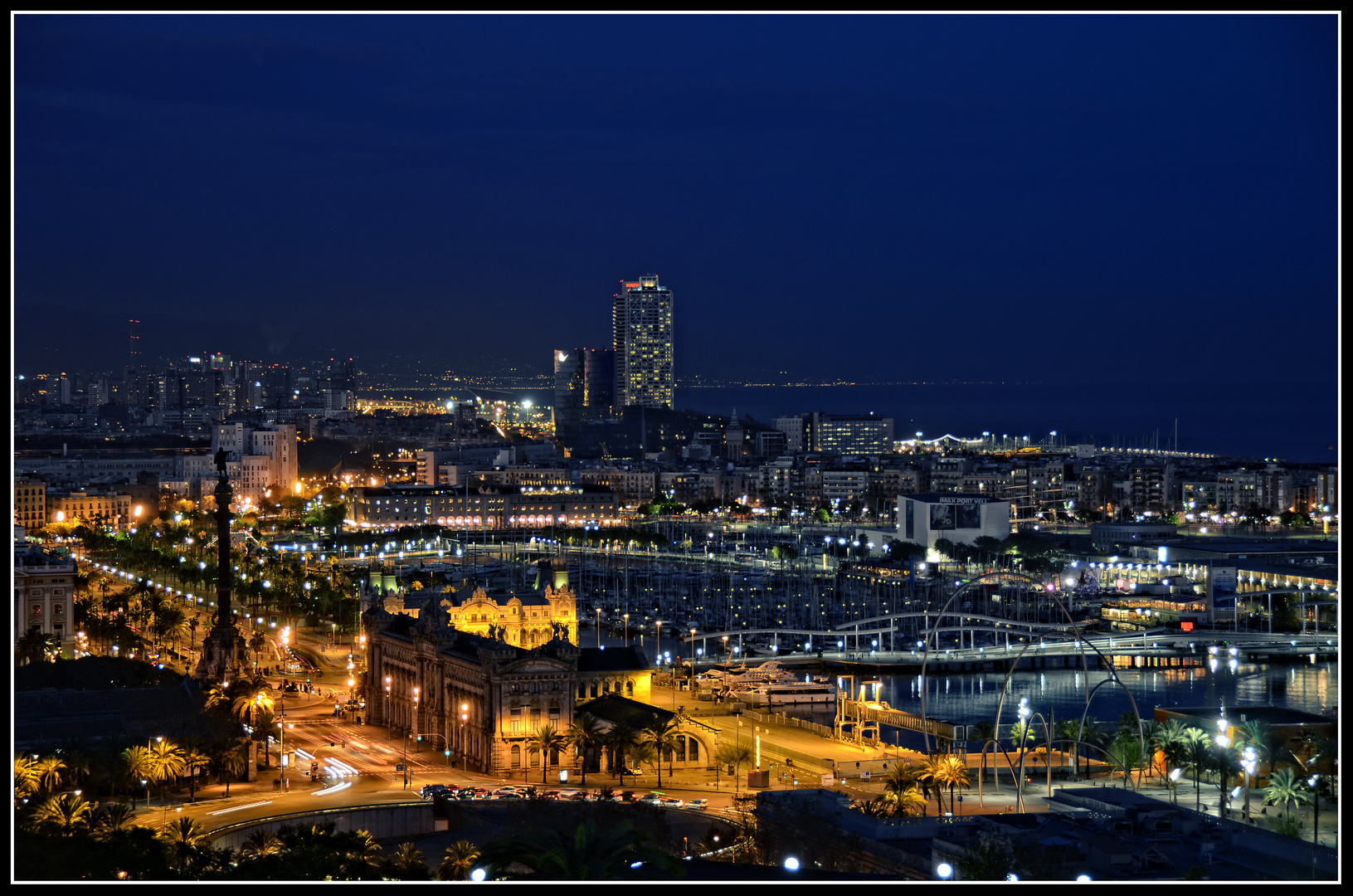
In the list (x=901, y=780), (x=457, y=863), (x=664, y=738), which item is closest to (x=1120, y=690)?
(x=664, y=738)

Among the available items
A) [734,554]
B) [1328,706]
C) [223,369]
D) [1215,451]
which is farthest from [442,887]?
[1215,451]

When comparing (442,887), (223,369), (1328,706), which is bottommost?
(1328,706)

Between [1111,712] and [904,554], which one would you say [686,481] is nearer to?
[904,554]

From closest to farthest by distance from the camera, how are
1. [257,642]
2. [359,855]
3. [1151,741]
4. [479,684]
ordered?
[359,855]
[479,684]
[1151,741]
[257,642]

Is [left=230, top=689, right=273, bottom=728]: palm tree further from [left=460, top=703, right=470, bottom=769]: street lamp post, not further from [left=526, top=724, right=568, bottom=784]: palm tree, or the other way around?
[left=526, top=724, right=568, bottom=784]: palm tree

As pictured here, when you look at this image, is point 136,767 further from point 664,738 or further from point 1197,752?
point 1197,752

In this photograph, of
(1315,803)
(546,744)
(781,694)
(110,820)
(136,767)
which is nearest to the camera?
(1315,803)

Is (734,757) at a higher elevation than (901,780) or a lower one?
lower
